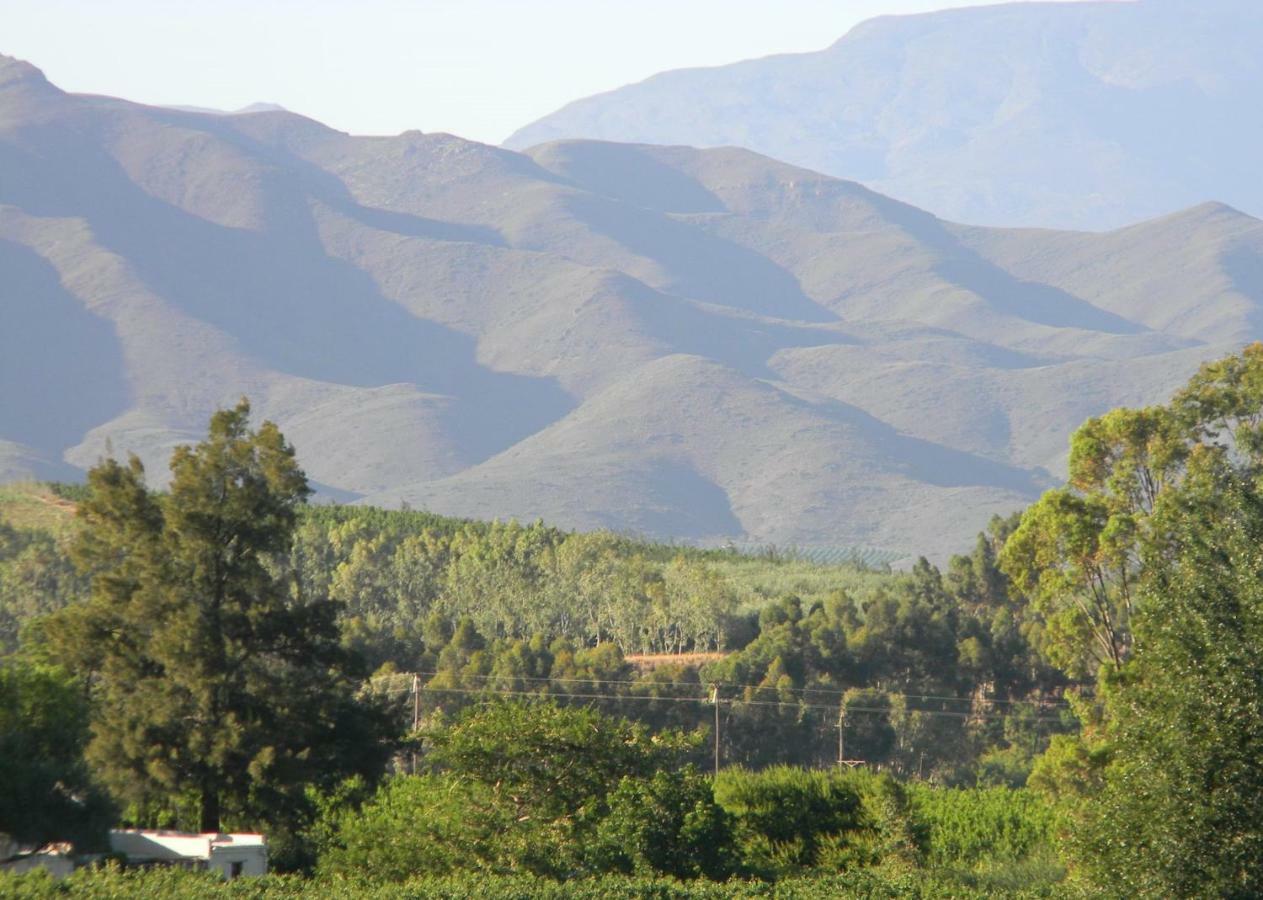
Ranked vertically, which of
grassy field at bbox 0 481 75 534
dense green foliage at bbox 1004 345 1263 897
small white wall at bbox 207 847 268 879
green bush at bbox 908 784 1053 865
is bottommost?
green bush at bbox 908 784 1053 865

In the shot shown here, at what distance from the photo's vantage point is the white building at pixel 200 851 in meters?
26.5

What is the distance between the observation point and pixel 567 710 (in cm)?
2730

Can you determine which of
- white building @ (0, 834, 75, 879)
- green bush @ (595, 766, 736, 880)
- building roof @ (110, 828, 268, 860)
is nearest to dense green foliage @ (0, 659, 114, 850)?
white building @ (0, 834, 75, 879)

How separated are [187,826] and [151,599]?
5.58 m

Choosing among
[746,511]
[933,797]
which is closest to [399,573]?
[933,797]

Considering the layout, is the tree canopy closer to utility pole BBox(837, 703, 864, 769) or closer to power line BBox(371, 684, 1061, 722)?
power line BBox(371, 684, 1061, 722)

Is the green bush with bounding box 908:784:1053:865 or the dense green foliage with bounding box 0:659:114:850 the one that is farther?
the green bush with bounding box 908:784:1053:865

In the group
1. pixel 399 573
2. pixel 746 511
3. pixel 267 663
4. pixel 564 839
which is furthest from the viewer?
pixel 746 511

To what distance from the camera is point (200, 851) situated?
26797 mm

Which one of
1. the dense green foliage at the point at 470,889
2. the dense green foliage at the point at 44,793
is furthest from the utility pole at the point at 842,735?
the dense green foliage at the point at 44,793

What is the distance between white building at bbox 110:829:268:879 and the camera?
26.5m

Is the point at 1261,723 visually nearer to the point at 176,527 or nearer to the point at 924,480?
the point at 176,527

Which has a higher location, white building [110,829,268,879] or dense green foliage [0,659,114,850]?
dense green foliage [0,659,114,850]

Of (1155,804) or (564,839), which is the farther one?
(564,839)
